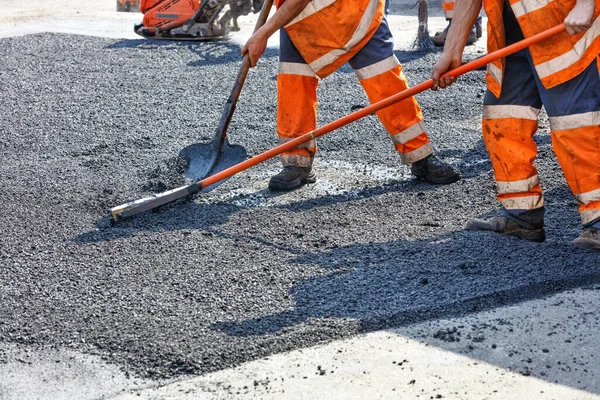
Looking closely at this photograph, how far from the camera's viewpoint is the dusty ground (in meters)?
3.25

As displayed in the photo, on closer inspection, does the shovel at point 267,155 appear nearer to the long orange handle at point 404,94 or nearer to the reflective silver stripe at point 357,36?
the long orange handle at point 404,94

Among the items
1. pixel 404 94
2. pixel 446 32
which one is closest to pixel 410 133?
pixel 404 94

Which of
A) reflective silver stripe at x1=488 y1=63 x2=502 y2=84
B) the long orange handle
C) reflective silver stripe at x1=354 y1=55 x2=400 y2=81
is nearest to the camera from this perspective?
the long orange handle

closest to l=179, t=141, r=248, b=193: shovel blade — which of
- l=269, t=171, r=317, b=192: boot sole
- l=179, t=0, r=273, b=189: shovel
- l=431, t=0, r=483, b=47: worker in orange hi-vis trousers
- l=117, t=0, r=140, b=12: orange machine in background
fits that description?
l=179, t=0, r=273, b=189: shovel

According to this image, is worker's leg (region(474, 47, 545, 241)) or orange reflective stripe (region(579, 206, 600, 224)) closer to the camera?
orange reflective stripe (region(579, 206, 600, 224))

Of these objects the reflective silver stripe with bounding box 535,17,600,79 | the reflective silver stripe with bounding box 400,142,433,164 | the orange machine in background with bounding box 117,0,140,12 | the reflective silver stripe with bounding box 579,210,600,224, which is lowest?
the orange machine in background with bounding box 117,0,140,12

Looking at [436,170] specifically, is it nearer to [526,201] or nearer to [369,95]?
[369,95]

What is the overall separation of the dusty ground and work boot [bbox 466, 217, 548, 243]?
0.35 feet

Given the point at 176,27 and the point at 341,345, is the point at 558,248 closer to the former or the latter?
the point at 341,345

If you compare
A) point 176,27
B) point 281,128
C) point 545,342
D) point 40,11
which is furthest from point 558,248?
point 40,11

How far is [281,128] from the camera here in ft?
16.5

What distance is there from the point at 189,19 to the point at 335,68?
4444 millimetres

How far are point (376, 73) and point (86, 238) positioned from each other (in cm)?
171

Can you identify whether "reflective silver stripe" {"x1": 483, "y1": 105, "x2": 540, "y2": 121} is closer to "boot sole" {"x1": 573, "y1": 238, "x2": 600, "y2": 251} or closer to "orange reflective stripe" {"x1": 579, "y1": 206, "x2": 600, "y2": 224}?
"orange reflective stripe" {"x1": 579, "y1": 206, "x2": 600, "y2": 224}
